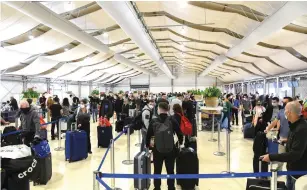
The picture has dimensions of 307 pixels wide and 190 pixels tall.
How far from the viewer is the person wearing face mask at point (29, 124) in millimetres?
4836

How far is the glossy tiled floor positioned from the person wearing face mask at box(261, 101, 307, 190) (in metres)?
1.80

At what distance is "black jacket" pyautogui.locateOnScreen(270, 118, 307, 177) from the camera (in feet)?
8.19

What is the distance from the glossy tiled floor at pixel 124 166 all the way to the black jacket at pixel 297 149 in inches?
71.1

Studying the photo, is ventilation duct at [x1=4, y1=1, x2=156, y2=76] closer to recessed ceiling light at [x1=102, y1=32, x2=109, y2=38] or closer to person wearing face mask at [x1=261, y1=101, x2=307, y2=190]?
recessed ceiling light at [x1=102, y1=32, x2=109, y2=38]

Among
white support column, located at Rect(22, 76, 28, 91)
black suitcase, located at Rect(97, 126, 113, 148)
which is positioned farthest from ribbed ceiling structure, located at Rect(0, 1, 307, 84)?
black suitcase, located at Rect(97, 126, 113, 148)

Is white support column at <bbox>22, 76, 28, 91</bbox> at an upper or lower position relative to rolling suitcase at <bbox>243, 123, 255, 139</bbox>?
upper

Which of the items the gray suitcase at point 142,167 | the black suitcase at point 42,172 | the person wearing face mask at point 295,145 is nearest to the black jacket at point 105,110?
the black suitcase at point 42,172

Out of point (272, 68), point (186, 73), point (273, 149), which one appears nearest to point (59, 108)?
point (273, 149)

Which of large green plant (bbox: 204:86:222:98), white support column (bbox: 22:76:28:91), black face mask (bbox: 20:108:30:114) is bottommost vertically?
black face mask (bbox: 20:108:30:114)

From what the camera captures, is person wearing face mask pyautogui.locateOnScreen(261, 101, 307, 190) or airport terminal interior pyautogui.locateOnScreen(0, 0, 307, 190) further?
airport terminal interior pyautogui.locateOnScreen(0, 0, 307, 190)

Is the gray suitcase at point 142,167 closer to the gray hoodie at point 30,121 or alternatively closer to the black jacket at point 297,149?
the black jacket at point 297,149

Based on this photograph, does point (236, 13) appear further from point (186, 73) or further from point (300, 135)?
point (186, 73)

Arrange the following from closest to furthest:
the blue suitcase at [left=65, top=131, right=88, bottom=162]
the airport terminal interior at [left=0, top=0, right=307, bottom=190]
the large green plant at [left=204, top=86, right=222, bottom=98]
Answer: the airport terminal interior at [left=0, top=0, right=307, bottom=190], the blue suitcase at [left=65, top=131, right=88, bottom=162], the large green plant at [left=204, top=86, right=222, bottom=98]

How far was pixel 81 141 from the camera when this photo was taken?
6023 mm
